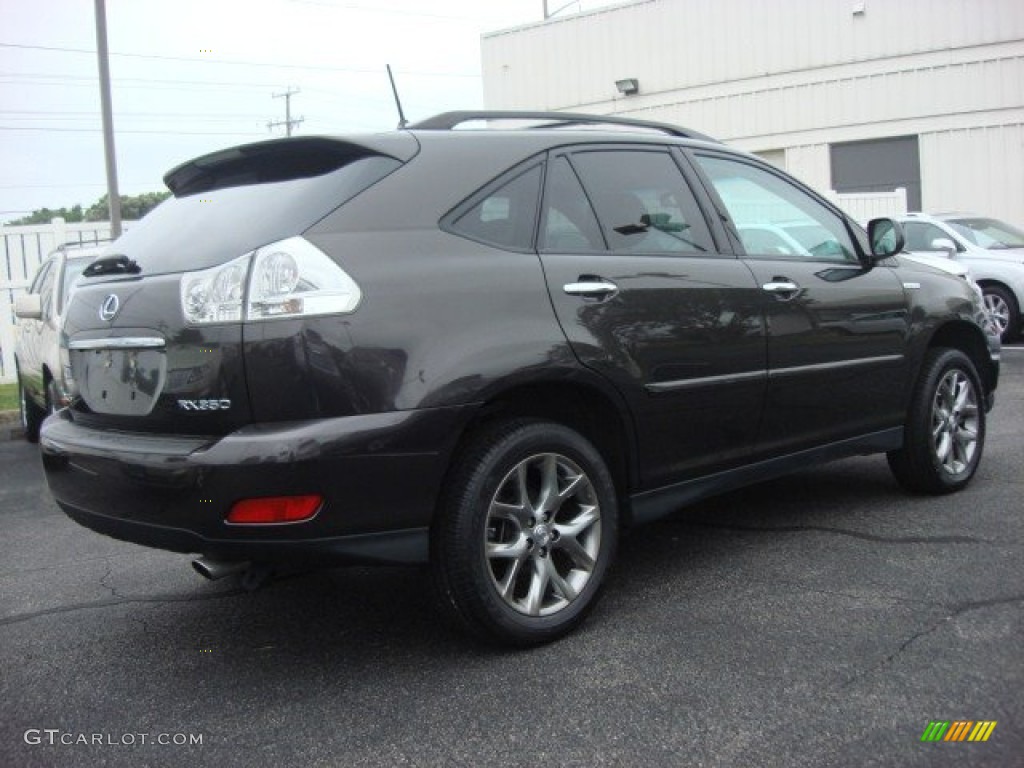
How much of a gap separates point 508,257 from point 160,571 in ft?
7.52

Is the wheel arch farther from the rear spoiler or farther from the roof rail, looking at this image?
the rear spoiler

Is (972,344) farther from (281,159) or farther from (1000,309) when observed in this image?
(1000,309)

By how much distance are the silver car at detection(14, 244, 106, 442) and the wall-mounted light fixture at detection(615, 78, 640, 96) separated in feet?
57.7

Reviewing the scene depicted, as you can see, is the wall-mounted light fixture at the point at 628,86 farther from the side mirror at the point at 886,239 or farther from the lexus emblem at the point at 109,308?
the lexus emblem at the point at 109,308

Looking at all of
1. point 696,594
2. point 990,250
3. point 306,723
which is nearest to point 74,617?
point 306,723

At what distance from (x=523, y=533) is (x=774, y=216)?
6.91ft

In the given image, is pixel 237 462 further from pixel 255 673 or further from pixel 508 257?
pixel 508 257

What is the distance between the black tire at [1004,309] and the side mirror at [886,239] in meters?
7.97

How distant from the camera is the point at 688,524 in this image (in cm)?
477

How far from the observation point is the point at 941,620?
334 cm

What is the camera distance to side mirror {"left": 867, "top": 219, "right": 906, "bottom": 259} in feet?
15.4

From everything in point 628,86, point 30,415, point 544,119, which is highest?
point 628,86

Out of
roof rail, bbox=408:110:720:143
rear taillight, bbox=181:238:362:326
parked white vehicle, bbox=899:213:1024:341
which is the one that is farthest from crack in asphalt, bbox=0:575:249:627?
parked white vehicle, bbox=899:213:1024:341

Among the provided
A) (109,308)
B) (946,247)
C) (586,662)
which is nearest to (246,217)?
(109,308)
